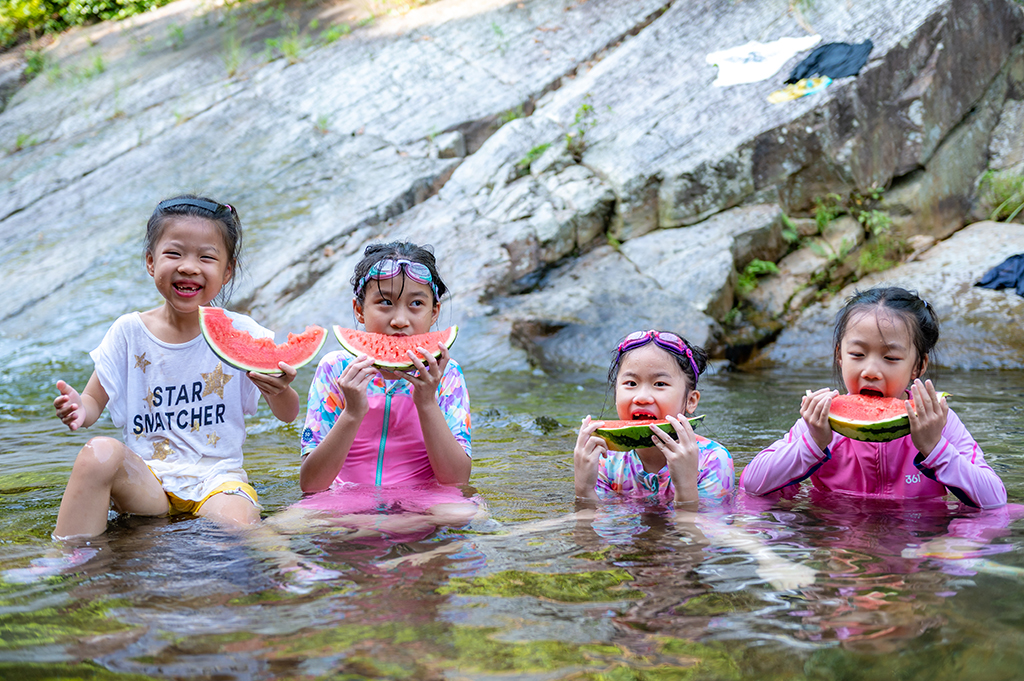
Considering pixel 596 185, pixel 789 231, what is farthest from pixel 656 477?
pixel 596 185

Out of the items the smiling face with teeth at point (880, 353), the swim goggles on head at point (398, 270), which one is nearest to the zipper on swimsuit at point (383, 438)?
the swim goggles on head at point (398, 270)

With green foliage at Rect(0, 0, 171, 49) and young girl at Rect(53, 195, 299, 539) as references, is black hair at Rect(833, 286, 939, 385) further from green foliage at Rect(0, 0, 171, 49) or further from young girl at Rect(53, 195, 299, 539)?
green foliage at Rect(0, 0, 171, 49)

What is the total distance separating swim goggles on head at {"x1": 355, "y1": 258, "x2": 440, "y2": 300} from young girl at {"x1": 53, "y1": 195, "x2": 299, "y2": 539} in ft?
2.00

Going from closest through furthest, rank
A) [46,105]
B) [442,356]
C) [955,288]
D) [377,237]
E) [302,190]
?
[442,356], [955,288], [377,237], [302,190], [46,105]

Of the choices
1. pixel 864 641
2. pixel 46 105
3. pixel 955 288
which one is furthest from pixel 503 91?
pixel 864 641

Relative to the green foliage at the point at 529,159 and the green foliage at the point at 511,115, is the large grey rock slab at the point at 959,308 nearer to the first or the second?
the green foliage at the point at 529,159

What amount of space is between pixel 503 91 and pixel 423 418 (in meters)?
10.1

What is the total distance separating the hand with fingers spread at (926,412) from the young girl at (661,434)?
2.89ft

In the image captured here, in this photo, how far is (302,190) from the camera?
12422 mm

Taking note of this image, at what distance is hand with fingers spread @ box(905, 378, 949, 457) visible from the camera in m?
3.32

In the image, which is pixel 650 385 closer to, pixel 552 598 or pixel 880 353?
pixel 880 353

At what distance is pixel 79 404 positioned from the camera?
3463 mm

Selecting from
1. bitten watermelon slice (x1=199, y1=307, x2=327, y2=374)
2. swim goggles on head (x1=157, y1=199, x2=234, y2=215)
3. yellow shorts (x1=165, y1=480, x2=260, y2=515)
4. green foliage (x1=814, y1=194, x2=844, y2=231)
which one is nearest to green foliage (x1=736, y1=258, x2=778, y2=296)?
green foliage (x1=814, y1=194, x2=844, y2=231)

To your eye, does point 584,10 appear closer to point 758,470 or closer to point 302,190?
point 302,190
